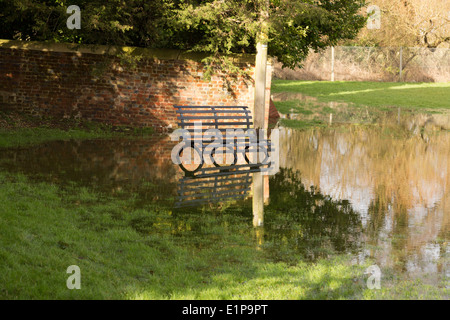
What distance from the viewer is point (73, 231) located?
7.28m

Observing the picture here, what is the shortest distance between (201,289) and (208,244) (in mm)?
1517

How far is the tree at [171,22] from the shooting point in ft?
50.7

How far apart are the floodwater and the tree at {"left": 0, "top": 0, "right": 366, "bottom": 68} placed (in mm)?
2698

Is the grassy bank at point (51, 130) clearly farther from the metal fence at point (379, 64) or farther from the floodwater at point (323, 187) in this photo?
the metal fence at point (379, 64)

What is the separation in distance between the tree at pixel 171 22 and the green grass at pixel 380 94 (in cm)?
1264

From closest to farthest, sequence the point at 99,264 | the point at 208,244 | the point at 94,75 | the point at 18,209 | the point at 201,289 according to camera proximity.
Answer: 1. the point at 201,289
2. the point at 99,264
3. the point at 208,244
4. the point at 18,209
5. the point at 94,75

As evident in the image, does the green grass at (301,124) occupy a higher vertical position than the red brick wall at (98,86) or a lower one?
lower

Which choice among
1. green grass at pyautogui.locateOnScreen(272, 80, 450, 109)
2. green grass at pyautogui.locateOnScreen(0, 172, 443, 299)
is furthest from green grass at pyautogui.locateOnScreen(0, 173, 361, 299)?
green grass at pyautogui.locateOnScreen(272, 80, 450, 109)

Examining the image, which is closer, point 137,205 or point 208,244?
point 208,244

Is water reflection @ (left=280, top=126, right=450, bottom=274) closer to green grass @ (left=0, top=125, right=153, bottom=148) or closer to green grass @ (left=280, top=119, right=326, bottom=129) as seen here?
green grass @ (left=280, top=119, right=326, bottom=129)

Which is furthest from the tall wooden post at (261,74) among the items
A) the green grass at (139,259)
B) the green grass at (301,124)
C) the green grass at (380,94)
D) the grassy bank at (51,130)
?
the green grass at (380,94)

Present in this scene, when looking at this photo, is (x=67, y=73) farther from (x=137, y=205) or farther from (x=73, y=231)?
(x=73, y=231)

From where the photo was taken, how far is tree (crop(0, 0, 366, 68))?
15.5 m
